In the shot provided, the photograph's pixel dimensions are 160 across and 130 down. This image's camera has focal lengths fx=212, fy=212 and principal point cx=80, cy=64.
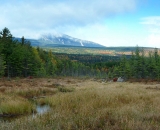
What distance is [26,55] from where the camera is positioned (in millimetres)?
53719

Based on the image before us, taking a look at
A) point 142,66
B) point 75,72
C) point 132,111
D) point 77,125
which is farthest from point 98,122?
point 75,72

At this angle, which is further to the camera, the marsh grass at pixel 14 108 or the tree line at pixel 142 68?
the tree line at pixel 142 68

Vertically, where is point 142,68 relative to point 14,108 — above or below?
below

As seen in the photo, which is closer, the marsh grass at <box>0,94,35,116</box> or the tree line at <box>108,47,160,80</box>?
the marsh grass at <box>0,94,35,116</box>

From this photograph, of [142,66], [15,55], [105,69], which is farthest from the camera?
[105,69]

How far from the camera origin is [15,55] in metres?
48.1

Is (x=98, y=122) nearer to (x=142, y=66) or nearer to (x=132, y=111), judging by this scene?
(x=132, y=111)

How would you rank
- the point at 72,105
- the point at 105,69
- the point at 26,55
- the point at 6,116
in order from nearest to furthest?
the point at 6,116, the point at 72,105, the point at 26,55, the point at 105,69

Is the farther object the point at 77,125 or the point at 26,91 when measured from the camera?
the point at 26,91

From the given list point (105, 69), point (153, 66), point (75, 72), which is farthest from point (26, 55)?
point (105, 69)

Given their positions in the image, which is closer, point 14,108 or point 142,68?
point 14,108

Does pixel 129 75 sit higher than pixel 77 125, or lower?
lower

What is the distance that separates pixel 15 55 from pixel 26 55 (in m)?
5.76

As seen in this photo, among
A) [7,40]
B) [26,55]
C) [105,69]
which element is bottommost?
[105,69]
